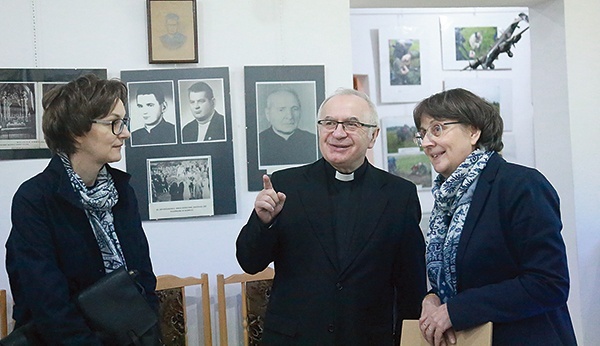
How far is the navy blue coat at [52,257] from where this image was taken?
172 centimetres

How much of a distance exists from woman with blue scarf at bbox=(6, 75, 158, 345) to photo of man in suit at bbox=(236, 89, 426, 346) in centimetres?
43

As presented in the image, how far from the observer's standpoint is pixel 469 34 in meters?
5.31

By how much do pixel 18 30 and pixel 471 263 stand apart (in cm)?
252

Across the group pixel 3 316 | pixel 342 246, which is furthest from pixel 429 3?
pixel 3 316

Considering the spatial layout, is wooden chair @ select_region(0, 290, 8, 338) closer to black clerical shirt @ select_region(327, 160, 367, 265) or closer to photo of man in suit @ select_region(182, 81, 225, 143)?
photo of man in suit @ select_region(182, 81, 225, 143)

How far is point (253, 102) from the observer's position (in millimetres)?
3295

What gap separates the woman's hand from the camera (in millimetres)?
1597

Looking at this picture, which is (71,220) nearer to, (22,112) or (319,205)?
(319,205)

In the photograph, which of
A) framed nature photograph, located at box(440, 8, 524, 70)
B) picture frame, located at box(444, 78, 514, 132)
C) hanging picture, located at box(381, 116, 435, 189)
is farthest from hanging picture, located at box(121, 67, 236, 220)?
picture frame, located at box(444, 78, 514, 132)

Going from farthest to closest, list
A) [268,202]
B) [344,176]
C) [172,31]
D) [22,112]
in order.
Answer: [172,31], [22,112], [344,176], [268,202]

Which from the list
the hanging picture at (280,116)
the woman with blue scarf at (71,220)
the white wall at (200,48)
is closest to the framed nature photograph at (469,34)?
the white wall at (200,48)

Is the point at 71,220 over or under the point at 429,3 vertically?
under

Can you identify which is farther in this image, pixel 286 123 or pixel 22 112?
pixel 286 123

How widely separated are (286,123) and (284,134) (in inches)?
2.4
